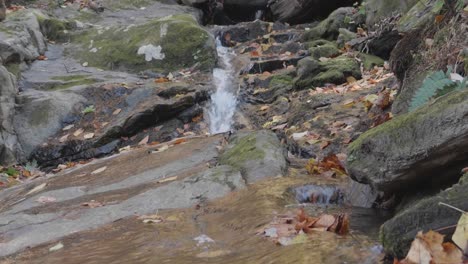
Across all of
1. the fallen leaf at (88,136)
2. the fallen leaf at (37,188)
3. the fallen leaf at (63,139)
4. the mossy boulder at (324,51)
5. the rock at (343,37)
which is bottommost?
the fallen leaf at (63,139)

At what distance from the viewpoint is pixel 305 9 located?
15.5 m

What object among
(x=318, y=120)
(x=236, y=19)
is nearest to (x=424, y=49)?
(x=318, y=120)

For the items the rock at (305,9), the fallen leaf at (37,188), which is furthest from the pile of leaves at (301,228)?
the rock at (305,9)

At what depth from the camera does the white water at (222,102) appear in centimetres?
942

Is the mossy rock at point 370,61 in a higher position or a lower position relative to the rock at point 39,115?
higher

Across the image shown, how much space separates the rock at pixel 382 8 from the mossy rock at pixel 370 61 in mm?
1594

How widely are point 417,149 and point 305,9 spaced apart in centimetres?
1297

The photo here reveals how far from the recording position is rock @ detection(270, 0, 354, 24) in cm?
1541

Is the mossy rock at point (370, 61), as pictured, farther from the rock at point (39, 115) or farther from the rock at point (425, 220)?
the rock at point (425, 220)

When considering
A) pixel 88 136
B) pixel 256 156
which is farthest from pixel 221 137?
pixel 88 136

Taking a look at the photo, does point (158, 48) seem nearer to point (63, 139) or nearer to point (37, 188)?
point (63, 139)

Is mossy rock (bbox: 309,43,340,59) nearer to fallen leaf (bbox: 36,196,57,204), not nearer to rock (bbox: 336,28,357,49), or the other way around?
rock (bbox: 336,28,357,49)

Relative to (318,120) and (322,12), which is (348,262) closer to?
(318,120)

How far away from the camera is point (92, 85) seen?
418 inches
